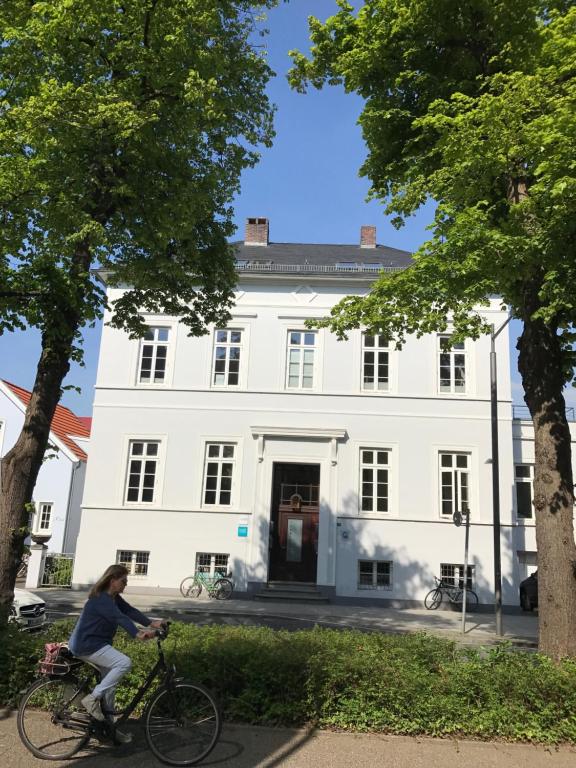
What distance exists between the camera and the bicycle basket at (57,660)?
504 centimetres

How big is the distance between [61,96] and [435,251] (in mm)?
5043

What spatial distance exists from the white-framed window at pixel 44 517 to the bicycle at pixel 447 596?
52.6 feet

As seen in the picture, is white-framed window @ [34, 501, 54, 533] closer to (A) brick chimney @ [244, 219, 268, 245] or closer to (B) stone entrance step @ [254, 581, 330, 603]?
(B) stone entrance step @ [254, 581, 330, 603]

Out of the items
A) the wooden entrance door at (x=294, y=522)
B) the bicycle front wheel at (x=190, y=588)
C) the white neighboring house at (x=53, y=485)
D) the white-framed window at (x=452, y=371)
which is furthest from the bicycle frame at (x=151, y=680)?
the white neighboring house at (x=53, y=485)

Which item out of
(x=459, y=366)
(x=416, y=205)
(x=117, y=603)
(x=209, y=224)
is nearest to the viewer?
(x=117, y=603)

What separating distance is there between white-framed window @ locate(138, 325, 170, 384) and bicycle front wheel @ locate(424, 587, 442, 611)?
10.7 meters

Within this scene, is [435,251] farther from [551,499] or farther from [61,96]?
[61,96]

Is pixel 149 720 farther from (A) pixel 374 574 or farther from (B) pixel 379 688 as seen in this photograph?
(A) pixel 374 574

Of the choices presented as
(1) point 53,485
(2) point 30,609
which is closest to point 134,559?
(1) point 53,485

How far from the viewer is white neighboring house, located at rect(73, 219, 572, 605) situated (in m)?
19.2

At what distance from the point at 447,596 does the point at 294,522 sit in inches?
201

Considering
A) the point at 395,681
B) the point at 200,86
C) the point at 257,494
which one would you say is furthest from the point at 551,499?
the point at 257,494

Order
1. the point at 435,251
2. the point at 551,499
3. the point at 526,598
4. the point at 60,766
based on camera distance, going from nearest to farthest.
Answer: the point at 60,766
the point at 551,499
the point at 435,251
the point at 526,598

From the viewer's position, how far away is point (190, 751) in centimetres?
496
